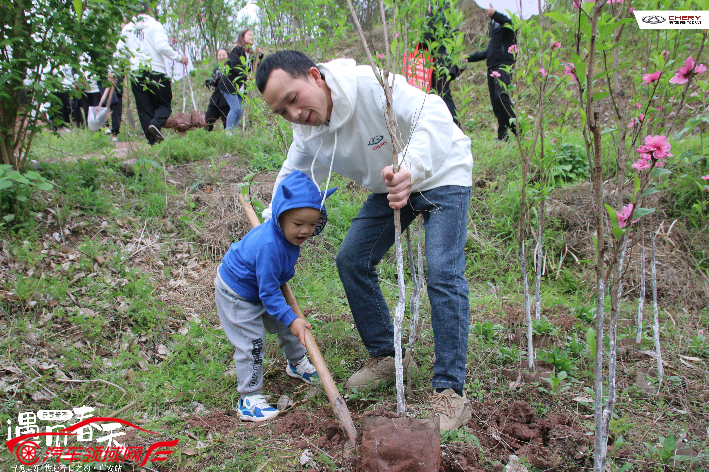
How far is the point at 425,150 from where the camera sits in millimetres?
1917

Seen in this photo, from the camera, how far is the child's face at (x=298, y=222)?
2266 millimetres

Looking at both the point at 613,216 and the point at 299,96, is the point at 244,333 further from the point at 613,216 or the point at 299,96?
the point at 613,216

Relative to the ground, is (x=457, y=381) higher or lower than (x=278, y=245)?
lower

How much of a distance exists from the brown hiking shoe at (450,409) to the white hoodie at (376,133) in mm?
1007

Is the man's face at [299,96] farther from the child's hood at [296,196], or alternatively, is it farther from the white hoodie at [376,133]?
the child's hood at [296,196]

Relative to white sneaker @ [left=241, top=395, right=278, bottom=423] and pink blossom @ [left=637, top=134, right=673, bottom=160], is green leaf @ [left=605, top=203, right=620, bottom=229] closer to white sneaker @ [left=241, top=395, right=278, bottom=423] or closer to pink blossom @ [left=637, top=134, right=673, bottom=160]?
pink blossom @ [left=637, top=134, right=673, bottom=160]

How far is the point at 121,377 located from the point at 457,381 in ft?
6.70

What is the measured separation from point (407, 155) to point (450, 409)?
46.8 inches

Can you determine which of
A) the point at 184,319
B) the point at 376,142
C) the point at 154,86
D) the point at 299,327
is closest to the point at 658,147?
the point at 376,142

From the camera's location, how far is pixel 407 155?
6.06 feet

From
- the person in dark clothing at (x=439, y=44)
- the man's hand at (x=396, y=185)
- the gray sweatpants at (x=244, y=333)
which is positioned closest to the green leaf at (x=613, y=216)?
the man's hand at (x=396, y=185)

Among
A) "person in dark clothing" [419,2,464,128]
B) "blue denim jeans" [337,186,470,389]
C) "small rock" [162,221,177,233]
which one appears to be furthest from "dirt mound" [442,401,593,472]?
"small rock" [162,221,177,233]

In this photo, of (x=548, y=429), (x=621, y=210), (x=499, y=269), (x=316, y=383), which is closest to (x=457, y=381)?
(x=548, y=429)

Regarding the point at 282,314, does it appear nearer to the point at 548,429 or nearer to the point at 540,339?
the point at 548,429
